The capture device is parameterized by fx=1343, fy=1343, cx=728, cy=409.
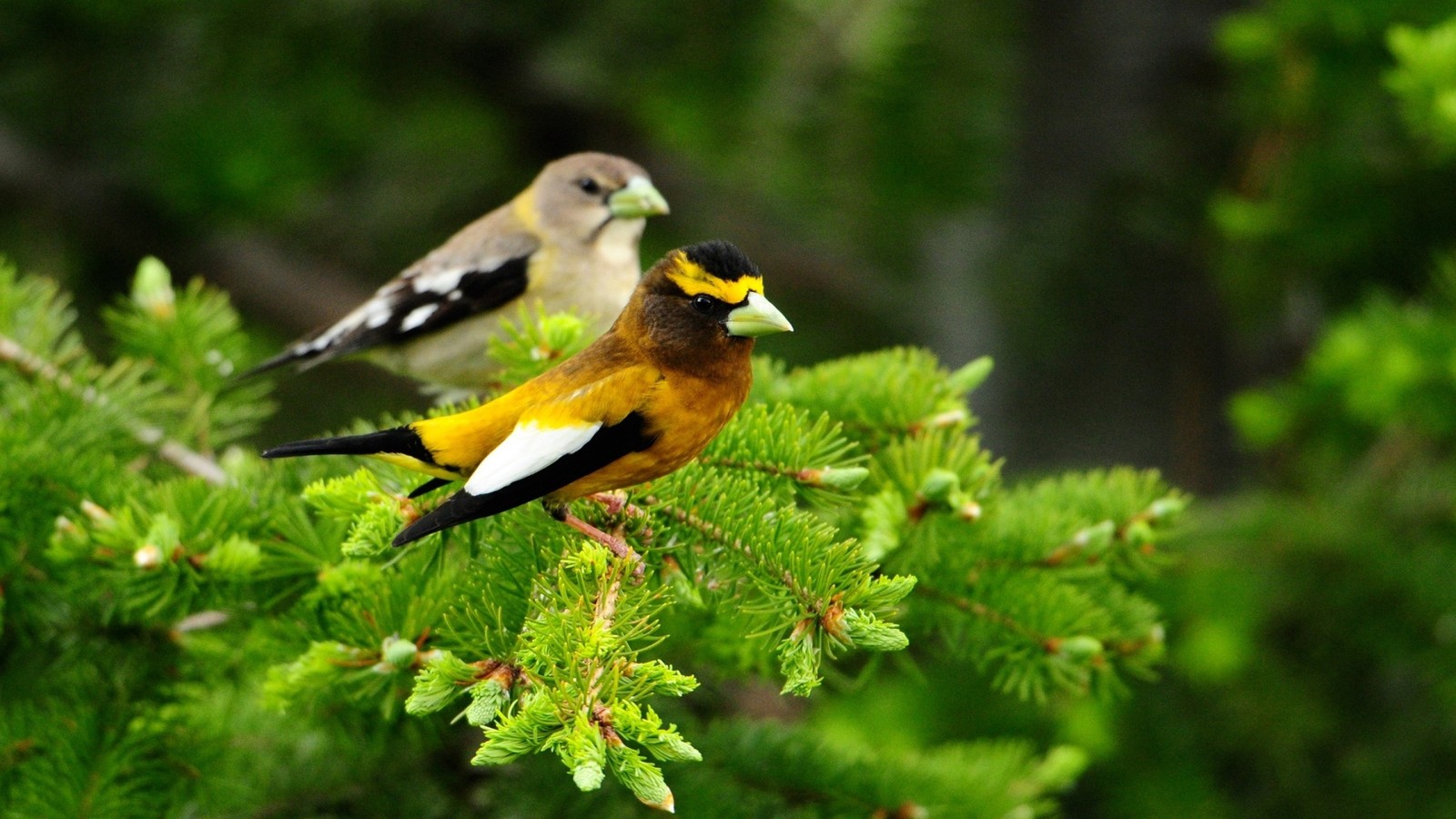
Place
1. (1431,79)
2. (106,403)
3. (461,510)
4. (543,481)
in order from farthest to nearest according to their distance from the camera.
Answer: (1431,79)
(106,403)
(543,481)
(461,510)

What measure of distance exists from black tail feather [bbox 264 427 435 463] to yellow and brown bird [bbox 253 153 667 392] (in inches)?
77.1

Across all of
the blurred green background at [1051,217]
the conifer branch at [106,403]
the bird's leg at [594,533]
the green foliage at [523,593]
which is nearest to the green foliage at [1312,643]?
the blurred green background at [1051,217]

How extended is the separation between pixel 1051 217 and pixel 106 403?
15.7ft

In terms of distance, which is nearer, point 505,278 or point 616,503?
point 616,503

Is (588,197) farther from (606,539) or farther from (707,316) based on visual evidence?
(606,539)

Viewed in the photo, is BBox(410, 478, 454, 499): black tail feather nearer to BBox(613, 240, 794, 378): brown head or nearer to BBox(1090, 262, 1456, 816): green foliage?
BBox(613, 240, 794, 378): brown head

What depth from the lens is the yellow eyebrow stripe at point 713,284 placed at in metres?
2.96

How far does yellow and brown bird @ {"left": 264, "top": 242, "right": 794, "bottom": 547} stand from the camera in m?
2.69

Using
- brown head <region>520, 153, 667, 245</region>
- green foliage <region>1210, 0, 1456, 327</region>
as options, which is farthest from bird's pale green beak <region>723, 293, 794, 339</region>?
green foliage <region>1210, 0, 1456, 327</region>

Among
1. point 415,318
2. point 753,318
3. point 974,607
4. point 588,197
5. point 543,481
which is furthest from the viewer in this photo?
point 588,197

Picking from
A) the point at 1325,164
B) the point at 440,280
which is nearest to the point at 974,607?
the point at 440,280

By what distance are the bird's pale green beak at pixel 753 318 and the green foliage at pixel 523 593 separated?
0.21 meters

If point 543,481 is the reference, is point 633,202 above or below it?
above

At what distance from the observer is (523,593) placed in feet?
8.81
